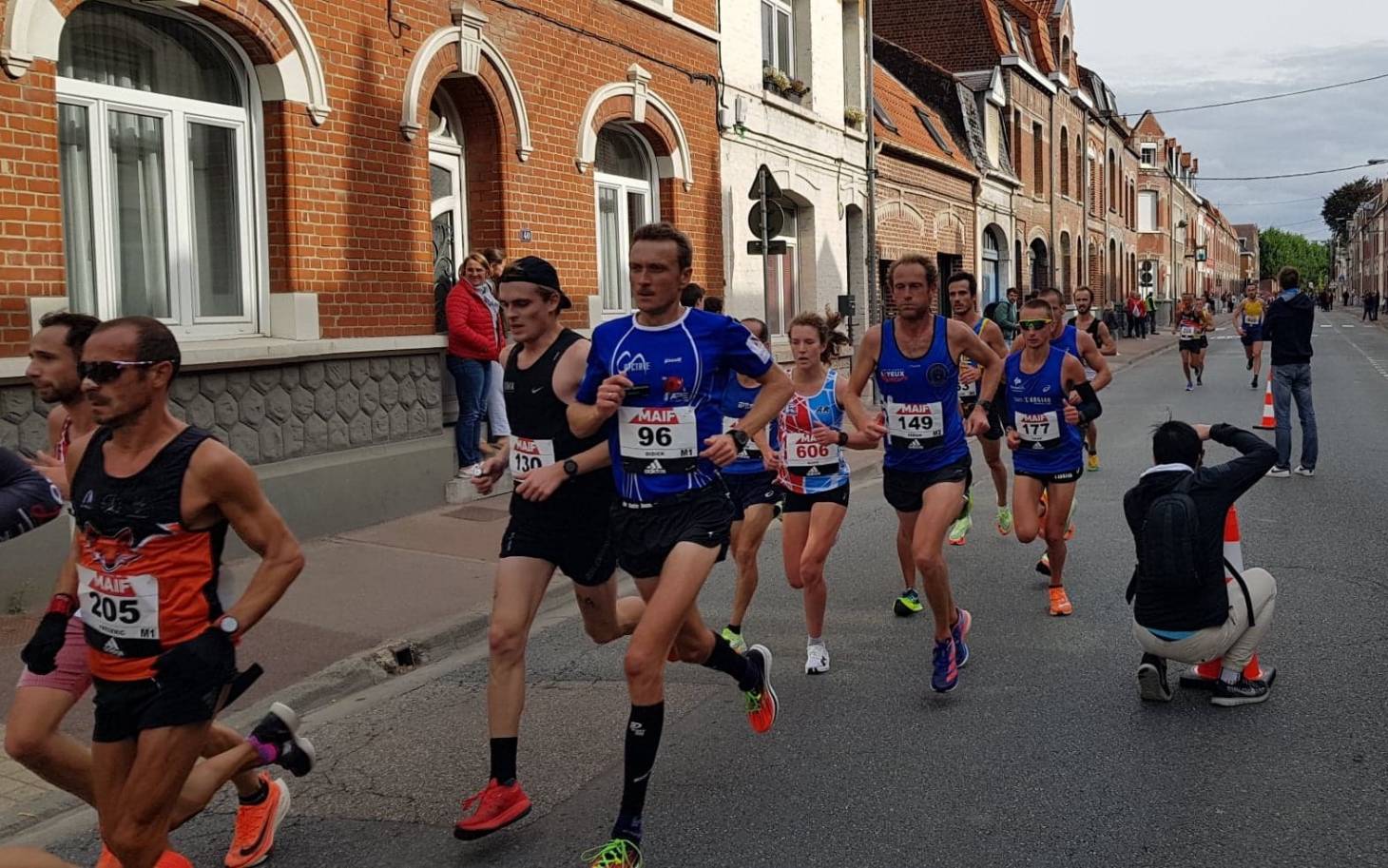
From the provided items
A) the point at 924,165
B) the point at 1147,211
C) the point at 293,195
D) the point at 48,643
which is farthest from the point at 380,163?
the point at 1147,211

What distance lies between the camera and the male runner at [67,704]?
3.52m

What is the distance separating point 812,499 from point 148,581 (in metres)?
3.63

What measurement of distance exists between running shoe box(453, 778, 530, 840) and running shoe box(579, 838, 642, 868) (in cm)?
40

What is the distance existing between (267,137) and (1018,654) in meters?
6.89

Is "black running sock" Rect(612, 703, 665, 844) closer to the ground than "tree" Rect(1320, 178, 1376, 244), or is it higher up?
closer to the ground

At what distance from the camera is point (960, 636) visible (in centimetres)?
589

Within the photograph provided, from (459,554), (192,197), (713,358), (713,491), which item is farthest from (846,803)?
(192,197)

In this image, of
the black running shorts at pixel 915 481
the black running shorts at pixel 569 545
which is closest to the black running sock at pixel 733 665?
the black running shorts at pixel 569 545

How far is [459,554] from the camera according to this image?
9.16m

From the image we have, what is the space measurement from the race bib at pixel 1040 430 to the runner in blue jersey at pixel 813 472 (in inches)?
53.9

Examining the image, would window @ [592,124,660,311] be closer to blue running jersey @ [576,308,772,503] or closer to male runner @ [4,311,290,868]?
blue running jersey @ [576,308,772,503]

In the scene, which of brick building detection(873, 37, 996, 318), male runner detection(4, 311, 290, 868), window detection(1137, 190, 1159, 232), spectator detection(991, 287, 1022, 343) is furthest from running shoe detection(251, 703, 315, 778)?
window detection(1137, 190, 1159, 232)

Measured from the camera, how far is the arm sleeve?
143 inches

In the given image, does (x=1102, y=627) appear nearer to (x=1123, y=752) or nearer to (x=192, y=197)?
(x=1123, y=752)
